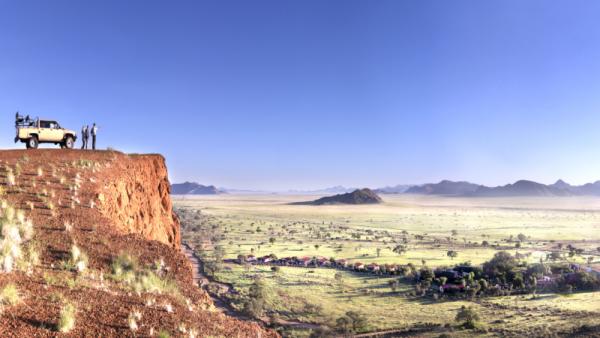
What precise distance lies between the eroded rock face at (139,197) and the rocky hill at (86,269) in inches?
3.8

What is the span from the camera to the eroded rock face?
15.7 meters

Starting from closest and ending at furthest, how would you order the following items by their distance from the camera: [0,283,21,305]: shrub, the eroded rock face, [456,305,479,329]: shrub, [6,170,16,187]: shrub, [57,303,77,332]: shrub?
[57,303,77,332]: shrub → [0,283,21,305]: shrub → [6,170,16,187]: shrub → the eroded rock face → [456,305,479,329]: shrub

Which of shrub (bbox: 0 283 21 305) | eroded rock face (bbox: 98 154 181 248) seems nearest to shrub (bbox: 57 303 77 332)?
shrub (bbox: 0 283 21 305)

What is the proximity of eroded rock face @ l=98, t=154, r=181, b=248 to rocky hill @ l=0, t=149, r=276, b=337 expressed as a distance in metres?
0.10

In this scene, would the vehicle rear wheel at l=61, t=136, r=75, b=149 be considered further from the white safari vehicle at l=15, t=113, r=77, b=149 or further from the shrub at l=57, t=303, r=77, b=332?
the shrub at l=57, t=303, r=77, b=332

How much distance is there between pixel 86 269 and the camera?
928cm

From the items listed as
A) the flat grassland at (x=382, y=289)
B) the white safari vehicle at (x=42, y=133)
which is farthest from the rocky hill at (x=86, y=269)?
the flat grassland at (x=382, y=289)

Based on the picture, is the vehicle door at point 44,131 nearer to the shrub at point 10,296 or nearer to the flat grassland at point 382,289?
the flat grassland at point 382,289

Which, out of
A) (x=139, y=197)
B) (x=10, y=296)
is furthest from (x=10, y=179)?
(x=10, y=296)

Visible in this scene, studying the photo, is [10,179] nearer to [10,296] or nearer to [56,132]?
[56,132]

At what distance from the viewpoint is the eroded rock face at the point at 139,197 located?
51.4 feet

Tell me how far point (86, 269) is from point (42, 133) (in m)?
17.0

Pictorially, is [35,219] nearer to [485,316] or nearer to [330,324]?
[330,324]

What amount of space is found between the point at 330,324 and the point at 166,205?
46.0 feet
